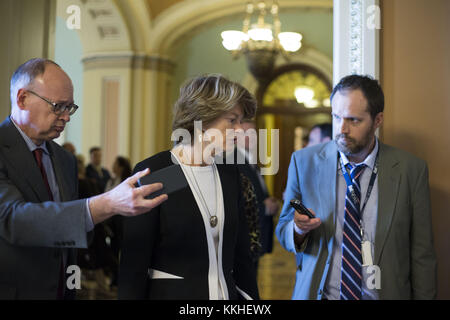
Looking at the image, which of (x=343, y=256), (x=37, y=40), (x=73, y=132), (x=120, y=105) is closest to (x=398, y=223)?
(x=343, y=256)

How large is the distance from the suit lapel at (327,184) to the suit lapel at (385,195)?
0.19 m

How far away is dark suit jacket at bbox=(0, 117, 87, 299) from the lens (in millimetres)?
1622

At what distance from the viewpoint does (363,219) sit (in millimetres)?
2166

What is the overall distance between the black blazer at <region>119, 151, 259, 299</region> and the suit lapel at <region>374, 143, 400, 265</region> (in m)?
0.64

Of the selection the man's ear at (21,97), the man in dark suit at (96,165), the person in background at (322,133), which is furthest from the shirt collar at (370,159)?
the man in dark suit at (96,165)

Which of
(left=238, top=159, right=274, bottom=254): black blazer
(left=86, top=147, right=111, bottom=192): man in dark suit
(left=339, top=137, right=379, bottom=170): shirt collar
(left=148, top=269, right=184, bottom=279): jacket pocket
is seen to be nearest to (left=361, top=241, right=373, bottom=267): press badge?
(left=339, top=137, right=379, bottom=170): shirt collar

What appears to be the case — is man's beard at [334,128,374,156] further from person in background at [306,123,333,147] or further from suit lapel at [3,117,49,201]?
person in background at [306,123,333,147]

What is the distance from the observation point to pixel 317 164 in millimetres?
2289

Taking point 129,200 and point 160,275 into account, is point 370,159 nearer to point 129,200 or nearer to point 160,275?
point 160,275

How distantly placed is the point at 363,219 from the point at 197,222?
2.51 feet

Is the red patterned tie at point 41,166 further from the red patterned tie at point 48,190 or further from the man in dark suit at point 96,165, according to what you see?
the man in dark suit at point 96,165

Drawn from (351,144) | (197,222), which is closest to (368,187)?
(351,144)
